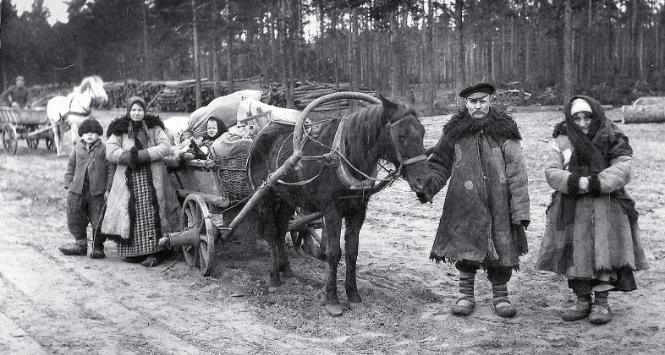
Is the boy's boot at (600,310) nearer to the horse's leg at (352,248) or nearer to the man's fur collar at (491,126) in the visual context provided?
the man's fur collar at (491,126)

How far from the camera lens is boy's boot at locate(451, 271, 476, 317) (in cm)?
567

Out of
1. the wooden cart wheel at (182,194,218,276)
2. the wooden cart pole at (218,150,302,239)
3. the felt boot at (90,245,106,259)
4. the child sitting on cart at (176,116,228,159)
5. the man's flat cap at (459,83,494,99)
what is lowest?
the felt boot at (90,245,106,259)

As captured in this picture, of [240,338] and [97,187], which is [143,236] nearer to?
[97,187]

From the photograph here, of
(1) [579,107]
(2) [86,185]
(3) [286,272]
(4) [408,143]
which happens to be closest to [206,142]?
(2) [86,185]

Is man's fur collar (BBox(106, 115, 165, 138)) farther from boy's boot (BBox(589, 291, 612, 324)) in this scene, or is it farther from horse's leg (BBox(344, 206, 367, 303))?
boy's boot (BBox(589, 291, 612, 324))

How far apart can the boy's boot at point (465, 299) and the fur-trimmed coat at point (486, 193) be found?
303mm

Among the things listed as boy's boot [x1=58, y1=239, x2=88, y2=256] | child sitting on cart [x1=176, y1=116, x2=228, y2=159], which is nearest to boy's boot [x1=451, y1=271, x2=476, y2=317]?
child sitting on cart [x1=176, y1=116, x2=228, y2=159]

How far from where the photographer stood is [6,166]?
54.3 feet

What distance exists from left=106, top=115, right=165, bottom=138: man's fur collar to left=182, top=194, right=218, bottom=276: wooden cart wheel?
930mm

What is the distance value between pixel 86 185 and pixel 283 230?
261cm

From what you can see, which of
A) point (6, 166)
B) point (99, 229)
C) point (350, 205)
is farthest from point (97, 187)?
point (6, 166)

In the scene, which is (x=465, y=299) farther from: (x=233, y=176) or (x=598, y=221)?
(x=233, y=176)

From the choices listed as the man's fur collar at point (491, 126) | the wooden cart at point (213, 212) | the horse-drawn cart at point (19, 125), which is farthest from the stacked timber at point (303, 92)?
the man's fur collar at point (491, 126)

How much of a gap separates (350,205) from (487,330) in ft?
4.99
